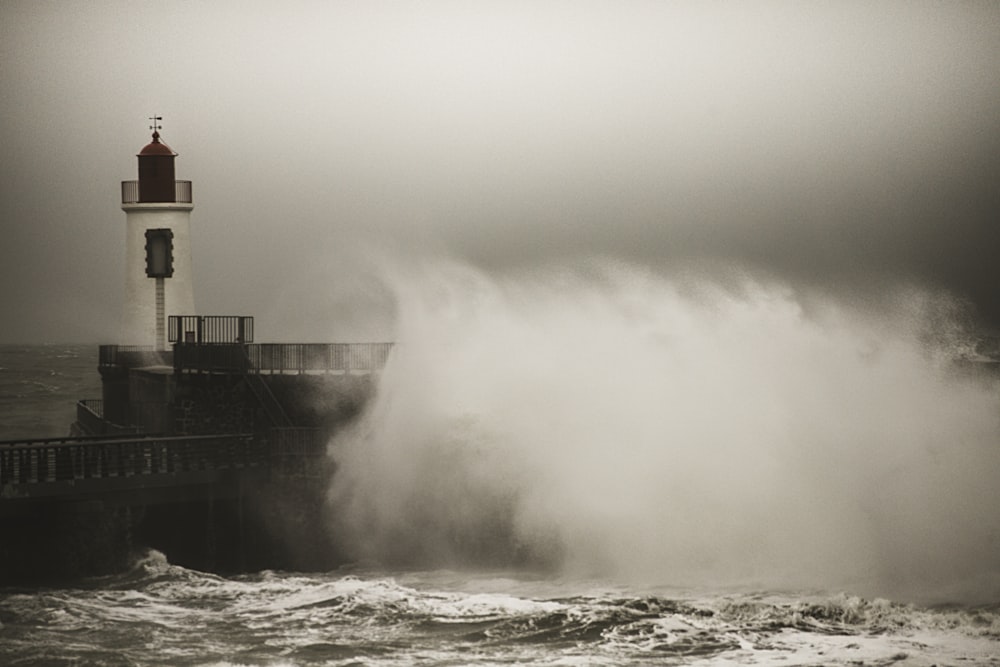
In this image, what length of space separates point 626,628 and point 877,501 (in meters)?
5.61

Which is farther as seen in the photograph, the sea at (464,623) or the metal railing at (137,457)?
the metal railing at (137,457)

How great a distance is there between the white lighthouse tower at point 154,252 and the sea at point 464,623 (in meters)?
13.8

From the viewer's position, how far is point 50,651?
52.5 feet

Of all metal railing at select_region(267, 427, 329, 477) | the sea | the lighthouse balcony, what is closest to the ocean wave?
the sea

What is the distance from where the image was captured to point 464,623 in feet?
55.3

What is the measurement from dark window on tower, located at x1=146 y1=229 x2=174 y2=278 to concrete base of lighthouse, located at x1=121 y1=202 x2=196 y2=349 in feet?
0.22

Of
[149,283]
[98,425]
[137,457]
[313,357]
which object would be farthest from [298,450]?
[98,425]

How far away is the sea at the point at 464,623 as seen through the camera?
598 inches

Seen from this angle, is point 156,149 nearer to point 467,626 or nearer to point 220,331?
point 220,331

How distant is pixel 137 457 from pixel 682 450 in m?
7.76

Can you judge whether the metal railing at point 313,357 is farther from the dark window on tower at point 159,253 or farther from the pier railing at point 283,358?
the dark window on tower at point 159,253

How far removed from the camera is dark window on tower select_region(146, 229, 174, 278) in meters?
33.2

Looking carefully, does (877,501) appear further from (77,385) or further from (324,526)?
(77,385)

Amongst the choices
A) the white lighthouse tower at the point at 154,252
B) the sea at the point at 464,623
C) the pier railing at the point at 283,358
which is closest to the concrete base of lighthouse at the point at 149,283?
the white lighthouse tower at the point at 154,252
